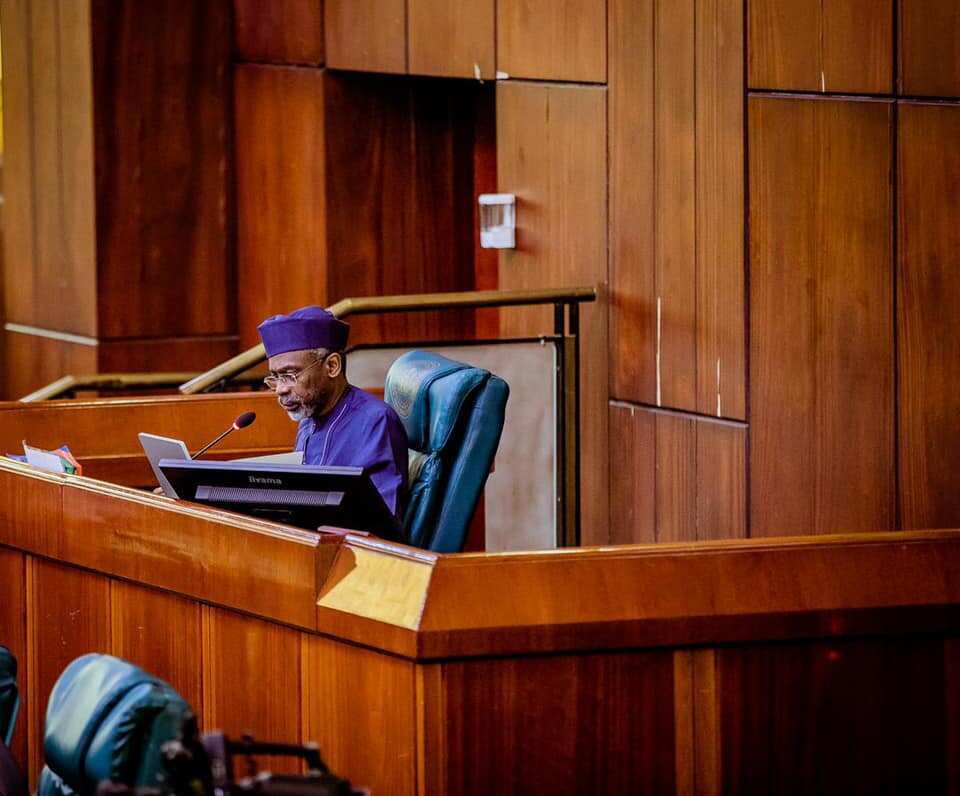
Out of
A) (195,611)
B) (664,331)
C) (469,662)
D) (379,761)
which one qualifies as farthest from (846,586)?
(664,331)

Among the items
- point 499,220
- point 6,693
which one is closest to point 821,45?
point 499,220

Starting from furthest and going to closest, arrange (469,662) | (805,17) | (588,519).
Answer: (588,519)
(805,17)
(469,662)

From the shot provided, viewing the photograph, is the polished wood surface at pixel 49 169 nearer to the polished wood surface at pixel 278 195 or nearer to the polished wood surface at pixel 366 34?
the polished wood surface at pixel 278 195

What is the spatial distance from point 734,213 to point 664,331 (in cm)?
59

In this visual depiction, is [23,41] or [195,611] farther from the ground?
[23,41]

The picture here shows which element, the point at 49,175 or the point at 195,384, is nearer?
the point at 195,384

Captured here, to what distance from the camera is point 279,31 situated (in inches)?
279

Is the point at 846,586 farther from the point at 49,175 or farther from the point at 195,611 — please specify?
the point at 49,175

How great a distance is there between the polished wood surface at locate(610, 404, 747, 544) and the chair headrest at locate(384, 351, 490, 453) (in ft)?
3.66

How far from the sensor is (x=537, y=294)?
17.9 ft

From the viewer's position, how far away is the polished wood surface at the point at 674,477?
16.0 feet

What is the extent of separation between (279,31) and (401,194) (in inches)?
34.5

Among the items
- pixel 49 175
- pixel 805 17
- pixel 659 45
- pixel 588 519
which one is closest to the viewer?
pixel 805 17

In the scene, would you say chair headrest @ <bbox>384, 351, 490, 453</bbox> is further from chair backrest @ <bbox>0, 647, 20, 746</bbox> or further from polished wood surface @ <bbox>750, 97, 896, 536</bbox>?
chair backrest @ <bbox>0, 647, 20, 746</bbox>
